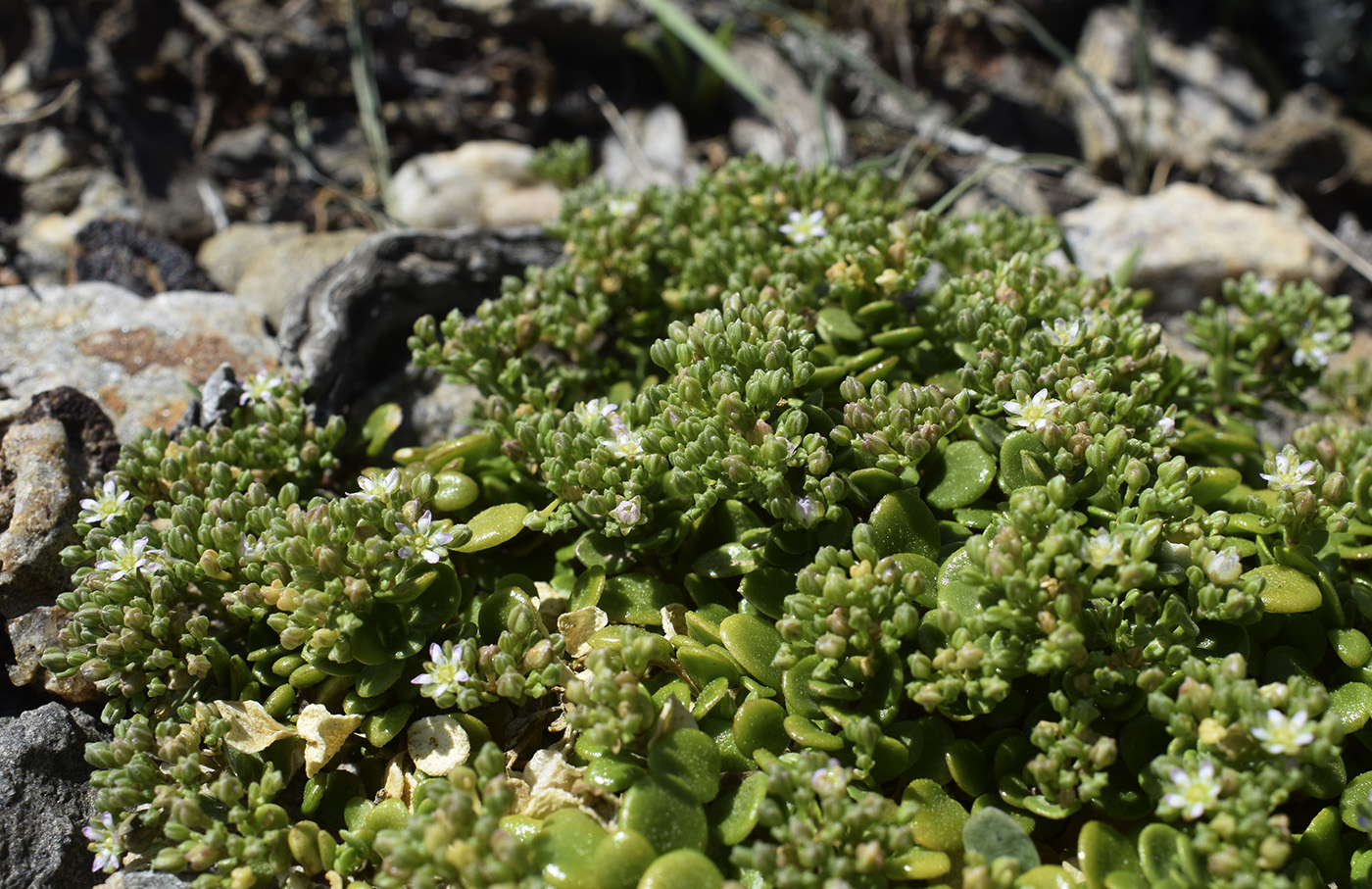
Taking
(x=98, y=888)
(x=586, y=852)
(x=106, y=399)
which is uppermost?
(x=106, y=399)

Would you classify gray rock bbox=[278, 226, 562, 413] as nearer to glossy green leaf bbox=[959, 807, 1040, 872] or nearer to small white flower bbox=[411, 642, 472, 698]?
small white flower bbox=[411, 642, 472, 698]

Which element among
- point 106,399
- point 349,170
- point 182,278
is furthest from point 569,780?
point 349,170

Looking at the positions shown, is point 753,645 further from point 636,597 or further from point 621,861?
point 621,861

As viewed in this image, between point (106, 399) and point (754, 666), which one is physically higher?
point (106, 399)

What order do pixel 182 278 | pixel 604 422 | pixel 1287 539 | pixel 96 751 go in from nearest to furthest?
pixel 96 751
pixel 1287 539
pixel 604 422
pixel 182 278

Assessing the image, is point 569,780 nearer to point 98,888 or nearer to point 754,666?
point 754,666

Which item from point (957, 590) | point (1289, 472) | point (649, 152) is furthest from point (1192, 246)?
point (957, 590)

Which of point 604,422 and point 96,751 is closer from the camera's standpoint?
point 96,751
